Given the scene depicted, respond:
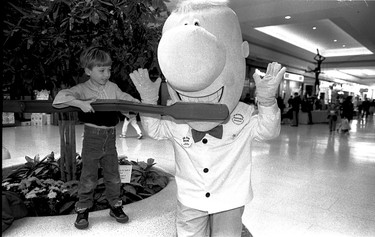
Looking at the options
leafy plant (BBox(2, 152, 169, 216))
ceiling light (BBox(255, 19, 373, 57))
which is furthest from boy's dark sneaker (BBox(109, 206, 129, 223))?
ceiling light (BBox(255, 19, 373, 57))

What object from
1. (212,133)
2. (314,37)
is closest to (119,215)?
(212,133)

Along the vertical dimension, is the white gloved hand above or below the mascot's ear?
below

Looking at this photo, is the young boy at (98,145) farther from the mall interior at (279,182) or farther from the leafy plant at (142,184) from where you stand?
the leafy plant at (142,184)

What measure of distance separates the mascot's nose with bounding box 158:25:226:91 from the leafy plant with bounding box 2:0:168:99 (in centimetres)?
82

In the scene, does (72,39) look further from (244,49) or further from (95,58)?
(244,49)

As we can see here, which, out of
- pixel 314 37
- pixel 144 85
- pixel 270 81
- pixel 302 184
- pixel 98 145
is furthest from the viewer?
pixel 314 37

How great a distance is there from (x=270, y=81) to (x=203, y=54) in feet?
0.88

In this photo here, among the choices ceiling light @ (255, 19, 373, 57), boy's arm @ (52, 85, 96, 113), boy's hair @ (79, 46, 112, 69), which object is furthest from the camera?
ceiling light @ (255, 19, 373, 57)

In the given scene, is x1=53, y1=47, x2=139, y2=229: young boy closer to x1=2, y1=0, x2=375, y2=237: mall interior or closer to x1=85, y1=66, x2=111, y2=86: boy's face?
x1=85, y1=66, x2=111, y2=86: boy's face

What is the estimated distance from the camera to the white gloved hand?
979 millimetres

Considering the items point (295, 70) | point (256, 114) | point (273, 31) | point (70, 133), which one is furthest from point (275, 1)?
point (295, 70)

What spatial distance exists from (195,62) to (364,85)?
122 ft

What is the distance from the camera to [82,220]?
6.02 feet

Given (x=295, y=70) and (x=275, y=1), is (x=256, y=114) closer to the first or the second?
(x=275, y=1)
